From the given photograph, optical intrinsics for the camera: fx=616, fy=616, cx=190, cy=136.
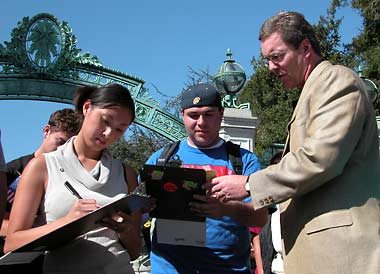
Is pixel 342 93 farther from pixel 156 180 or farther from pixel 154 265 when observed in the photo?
pixel 154 265

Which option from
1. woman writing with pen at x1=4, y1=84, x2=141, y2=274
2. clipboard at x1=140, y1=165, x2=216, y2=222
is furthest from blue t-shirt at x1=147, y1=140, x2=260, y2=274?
woman writing with pen at x1=4, y1=84, x2=141, y2=274

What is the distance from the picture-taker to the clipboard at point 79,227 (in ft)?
8.00

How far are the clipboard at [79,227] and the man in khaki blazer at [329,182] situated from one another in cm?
53

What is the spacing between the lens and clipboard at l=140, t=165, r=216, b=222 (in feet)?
9.37

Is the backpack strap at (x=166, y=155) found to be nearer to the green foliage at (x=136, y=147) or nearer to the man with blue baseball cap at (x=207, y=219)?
the man with blue baseball cap at (x=207, y=219)

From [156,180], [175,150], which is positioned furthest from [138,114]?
[156,180]

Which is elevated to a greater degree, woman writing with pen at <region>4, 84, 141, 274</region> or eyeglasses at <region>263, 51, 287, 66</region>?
eyeglasses at <region>263, 51, 287, 66</region>

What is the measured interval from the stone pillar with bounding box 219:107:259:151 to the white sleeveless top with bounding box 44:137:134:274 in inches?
240

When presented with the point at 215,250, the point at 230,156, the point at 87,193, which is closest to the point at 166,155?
the point at 230,156

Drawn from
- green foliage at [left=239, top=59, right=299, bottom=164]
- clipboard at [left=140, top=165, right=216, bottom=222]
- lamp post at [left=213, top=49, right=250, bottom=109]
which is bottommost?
clipboard at [left=140, top=165, right=216, bottom=222]

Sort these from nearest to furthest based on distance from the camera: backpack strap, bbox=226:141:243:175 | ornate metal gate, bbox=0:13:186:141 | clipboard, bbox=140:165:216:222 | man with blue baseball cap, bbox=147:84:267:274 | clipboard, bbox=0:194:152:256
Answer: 1. clipboard, bbox=0:194:152:256
2. clipboard, bbox=140:165:216:222
3. man with blue baseball cap, bbox=147:84:267:274
4. backpack strap, bbox=226:141:243:175
5. ornate metal gate, bbox=0:13:186:141

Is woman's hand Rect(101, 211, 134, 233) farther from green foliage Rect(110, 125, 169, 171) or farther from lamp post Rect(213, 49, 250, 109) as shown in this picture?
green foliage Rect(110, 125, 169, 171)

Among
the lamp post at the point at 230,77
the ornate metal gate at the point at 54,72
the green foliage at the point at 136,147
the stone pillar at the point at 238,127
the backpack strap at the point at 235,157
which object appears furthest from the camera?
the green foliage at the point at 136,147

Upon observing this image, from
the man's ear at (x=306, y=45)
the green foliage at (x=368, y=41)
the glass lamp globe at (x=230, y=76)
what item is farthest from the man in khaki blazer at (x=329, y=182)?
the green foliage at (x=368, y=41)
